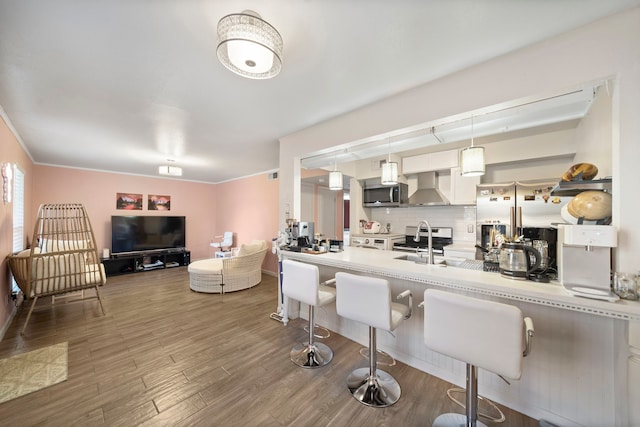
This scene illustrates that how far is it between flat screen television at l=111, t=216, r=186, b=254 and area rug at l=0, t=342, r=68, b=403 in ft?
12.6

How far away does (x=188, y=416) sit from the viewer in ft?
5.29

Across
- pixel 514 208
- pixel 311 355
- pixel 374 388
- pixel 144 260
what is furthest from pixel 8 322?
pixel 514 208

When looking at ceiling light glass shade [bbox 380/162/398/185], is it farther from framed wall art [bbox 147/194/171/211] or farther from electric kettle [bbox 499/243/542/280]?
framed wall art [bbox 147/194/171/211]

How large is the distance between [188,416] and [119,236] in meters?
5.63

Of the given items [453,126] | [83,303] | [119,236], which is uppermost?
[453,126]

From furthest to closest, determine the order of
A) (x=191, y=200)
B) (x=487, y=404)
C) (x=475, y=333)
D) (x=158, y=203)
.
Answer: (x=191, y=200) → (x=158, y=203) → (x=487, y=404) → (x=475, y=333)

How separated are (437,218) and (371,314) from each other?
11.0ft

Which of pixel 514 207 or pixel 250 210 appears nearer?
pixel 514 207

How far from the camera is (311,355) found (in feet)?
7.31

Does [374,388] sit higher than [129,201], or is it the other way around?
[129,201]

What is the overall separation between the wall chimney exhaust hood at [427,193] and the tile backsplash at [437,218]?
31cm

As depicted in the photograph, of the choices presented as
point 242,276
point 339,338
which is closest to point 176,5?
point 339,338

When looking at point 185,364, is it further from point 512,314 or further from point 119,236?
point 119,236

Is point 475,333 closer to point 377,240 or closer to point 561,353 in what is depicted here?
point 561,353
